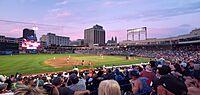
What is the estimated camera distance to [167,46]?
81.4 m

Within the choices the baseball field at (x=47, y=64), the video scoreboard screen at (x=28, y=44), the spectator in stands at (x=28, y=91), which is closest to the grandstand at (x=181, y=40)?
the baseball field at (x=47, y=64)

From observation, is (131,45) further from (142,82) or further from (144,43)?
(142,82)

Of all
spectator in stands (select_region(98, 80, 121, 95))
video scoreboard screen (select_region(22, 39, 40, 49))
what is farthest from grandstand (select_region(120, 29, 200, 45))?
spectator in stands (select_region(98, 80, 121, 95))

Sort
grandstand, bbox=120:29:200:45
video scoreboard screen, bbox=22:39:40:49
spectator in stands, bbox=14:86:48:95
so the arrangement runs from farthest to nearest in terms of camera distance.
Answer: video scoreboard screen, bbox=22:39:40:49
grandstand, bbox=120:29:200:45
spectator in stands, bbox=14:86:48:95

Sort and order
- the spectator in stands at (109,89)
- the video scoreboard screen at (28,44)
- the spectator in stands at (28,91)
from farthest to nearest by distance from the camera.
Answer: the video scoreboard screen at (28,44) → the spectator in stands at (109,89) → the spectator in stands at (28,91)

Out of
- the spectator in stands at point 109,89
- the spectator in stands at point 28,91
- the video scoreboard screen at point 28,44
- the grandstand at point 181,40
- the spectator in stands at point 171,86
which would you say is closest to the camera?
the spectator in stands at point 28,91

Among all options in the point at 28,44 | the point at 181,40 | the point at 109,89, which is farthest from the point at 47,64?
the point at 181,40

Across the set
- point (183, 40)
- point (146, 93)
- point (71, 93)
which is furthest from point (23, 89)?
point (183, 40)

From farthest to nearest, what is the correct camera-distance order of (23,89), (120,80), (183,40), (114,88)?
(183,40)
(120,80)
(114,88)
(23,89)

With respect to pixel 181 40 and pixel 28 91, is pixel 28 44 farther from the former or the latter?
pixel 28 91

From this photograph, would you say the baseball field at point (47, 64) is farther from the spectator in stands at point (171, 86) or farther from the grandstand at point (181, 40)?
the grandstand at point (181, 40)

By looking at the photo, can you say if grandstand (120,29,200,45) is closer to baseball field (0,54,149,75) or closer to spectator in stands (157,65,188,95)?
baseball field (0,54,149,75)

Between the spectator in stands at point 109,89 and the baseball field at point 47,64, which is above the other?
the spectator in stands at point 109,89

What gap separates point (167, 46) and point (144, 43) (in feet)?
68.1
